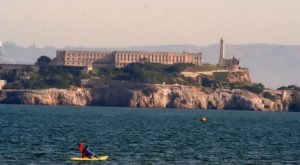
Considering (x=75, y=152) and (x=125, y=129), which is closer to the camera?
(x=75, y=152)

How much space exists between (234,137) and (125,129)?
17565 mm

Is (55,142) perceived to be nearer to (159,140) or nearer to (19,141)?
(19,141)

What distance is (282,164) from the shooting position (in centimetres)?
7494

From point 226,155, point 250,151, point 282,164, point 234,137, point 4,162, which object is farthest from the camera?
point 234,137

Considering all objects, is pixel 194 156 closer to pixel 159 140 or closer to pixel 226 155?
pixel 226 155

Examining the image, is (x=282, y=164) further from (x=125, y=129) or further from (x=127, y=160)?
(x=125, y=129)

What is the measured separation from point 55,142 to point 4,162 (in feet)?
66.9

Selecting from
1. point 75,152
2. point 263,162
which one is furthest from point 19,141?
point 263,162

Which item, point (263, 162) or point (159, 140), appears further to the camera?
point (159, 140)

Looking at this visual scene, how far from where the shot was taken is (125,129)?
4781 inches

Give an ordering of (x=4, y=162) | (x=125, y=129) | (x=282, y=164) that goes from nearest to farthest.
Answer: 1. (x=4, y=162)
2. (x=282, y=164)
3. (x=125, y=129)

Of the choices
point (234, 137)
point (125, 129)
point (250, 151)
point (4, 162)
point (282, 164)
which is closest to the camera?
point (4, 162)

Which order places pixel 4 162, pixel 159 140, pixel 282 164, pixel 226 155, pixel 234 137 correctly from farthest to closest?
pixel 234 137, pixel 159 140, pixel 226 155, pixel 282 164, pixel 4 162

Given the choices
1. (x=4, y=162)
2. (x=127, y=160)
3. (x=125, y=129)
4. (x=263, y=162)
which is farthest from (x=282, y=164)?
(x=125, y=129)
